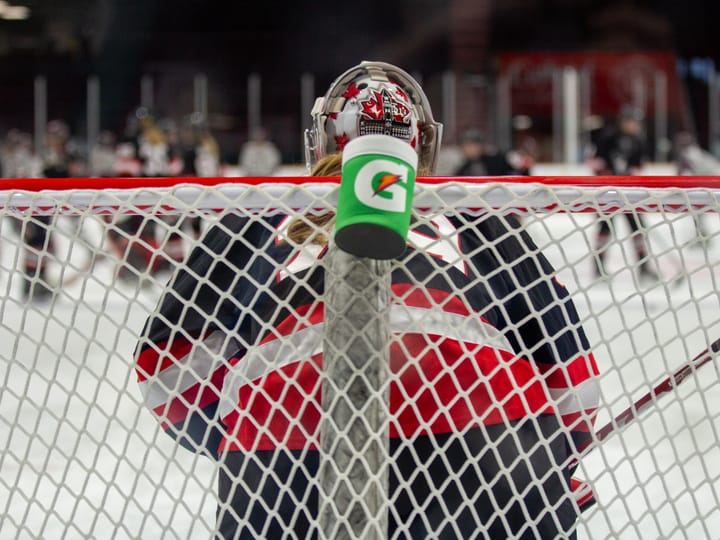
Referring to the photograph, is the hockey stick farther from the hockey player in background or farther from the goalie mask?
the goalie mask

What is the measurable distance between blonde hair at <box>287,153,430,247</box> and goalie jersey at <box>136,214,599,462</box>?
11mm

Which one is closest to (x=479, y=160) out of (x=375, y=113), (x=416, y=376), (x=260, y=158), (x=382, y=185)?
(x=260, y=158)

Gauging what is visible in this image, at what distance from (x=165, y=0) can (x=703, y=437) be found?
10819 millimetres

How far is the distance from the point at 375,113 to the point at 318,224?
0.74 ft

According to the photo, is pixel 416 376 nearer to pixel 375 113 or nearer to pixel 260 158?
pixel 375 113

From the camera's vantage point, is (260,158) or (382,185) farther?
(260,158)

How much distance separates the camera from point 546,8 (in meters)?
11.7

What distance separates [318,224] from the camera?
0.88 metres

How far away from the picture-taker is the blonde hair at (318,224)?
85 centimetres

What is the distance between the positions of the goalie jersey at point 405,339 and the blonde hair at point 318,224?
1 cm

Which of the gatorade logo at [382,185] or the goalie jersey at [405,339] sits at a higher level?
the gatorade logo at [382,185]

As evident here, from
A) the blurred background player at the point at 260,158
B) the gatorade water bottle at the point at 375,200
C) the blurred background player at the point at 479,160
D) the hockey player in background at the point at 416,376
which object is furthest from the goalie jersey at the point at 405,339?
the blurred background player at the point at 260,158

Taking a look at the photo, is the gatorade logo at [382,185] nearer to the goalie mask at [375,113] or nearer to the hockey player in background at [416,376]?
the hockey player in background at [416,376]

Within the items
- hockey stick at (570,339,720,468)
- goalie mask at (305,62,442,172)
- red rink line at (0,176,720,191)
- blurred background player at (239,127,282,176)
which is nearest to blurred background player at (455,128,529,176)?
blurred background player at (239,127,282,176)
